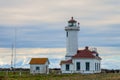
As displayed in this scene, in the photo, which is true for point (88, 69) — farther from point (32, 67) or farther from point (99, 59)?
point (32, 67)

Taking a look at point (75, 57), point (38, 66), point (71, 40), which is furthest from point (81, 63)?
point (38, 66)

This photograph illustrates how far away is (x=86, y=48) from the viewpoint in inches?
2335

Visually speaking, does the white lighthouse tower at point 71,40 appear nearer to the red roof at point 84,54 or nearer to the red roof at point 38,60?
the red roof at point 84,54

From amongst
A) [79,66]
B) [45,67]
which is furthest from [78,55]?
[45,67]

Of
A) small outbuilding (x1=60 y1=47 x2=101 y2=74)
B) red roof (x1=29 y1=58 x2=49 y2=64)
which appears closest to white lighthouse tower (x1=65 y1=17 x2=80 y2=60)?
small outbuilding (x1=60 y1=47 x2=101 y2=74)

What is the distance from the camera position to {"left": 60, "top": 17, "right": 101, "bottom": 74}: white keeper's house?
5812 cm

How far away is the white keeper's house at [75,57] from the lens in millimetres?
58125

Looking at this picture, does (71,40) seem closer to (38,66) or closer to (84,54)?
(84,54)

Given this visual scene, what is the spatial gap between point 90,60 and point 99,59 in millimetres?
4534

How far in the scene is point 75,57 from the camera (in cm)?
5797

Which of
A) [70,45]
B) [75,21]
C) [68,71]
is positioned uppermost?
[75,21]

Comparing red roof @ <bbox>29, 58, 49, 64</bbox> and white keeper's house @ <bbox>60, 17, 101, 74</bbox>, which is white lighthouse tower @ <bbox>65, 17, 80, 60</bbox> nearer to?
white keeper's house @ <bbox>60, 17, 101, 74</bbox>

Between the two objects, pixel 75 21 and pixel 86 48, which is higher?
pixel 75 21

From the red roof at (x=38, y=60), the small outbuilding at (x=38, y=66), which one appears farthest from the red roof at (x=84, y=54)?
the small outbuilding at (x=38, y=66)
